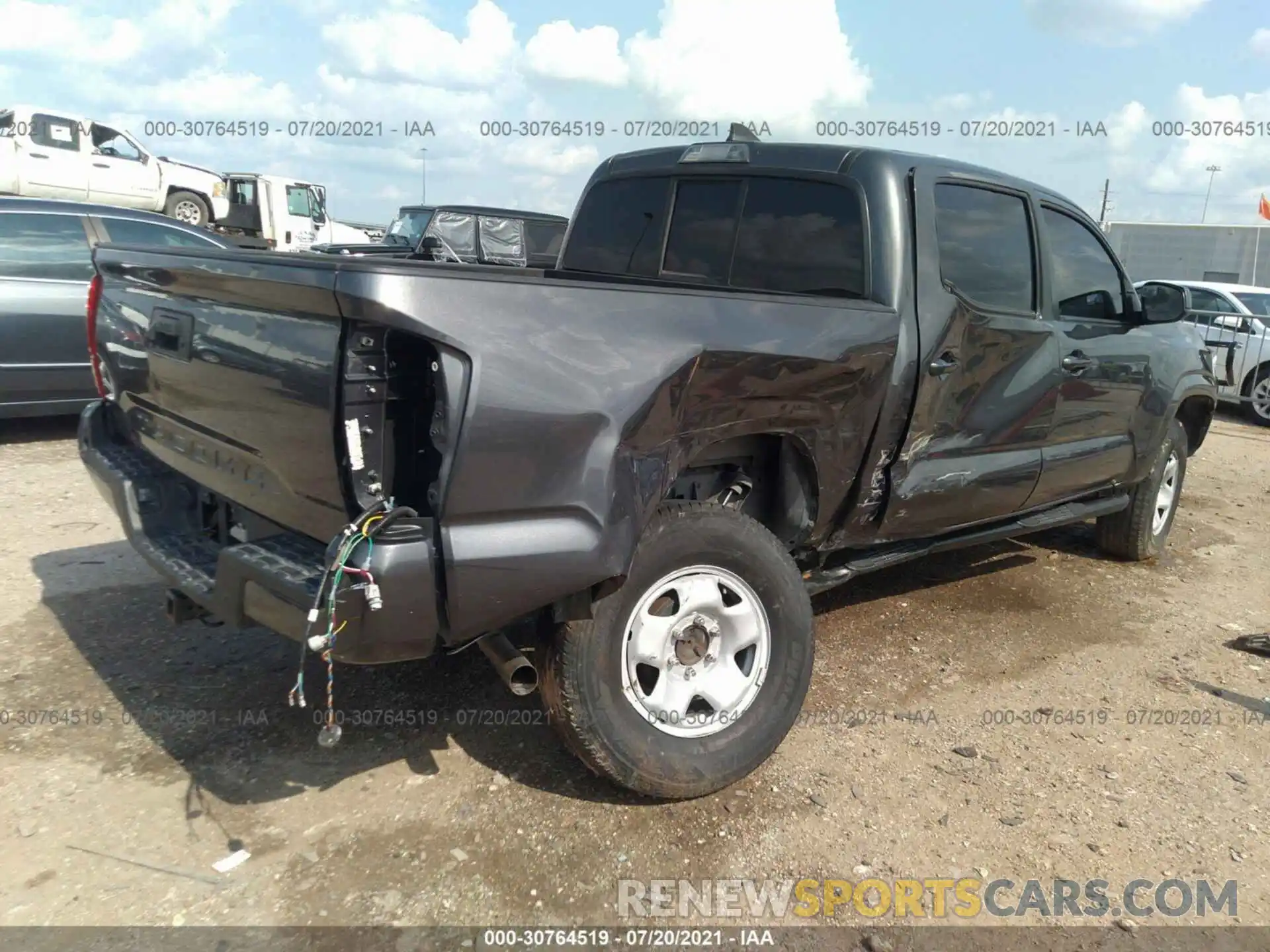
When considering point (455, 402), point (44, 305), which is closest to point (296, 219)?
point (44, 305)

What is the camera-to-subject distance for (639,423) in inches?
97.9

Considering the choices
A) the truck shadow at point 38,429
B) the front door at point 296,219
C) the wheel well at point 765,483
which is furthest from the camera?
the front door at point 296,219

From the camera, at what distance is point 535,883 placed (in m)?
2.53

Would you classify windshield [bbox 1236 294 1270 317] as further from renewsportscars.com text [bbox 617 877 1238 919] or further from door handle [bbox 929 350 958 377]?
renewsportscars.com text [bbox 617 877 1238 919]

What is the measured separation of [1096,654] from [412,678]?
9.70 ft

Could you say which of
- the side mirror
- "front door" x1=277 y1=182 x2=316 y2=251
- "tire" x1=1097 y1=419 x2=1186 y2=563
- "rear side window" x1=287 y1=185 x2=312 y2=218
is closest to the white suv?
"tire" x1=1097 y1=419 x2=1186 y2=563

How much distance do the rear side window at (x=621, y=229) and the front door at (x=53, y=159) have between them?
15570 millimetres

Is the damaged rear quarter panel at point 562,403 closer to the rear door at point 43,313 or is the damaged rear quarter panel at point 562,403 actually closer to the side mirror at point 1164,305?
the side mirror at point 1164,305

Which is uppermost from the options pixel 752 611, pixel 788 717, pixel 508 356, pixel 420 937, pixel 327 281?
pixel 327 281

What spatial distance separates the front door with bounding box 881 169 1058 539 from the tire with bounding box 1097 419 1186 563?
156cm

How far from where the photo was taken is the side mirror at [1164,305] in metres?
4.51

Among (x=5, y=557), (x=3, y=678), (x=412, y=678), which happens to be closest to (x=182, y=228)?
(x=5, y=557)

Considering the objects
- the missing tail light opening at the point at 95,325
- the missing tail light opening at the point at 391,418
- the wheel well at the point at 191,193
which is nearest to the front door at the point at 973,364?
the missing tail light opening at the point at 391,418

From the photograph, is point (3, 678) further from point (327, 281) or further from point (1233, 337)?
point (1233, 337)
